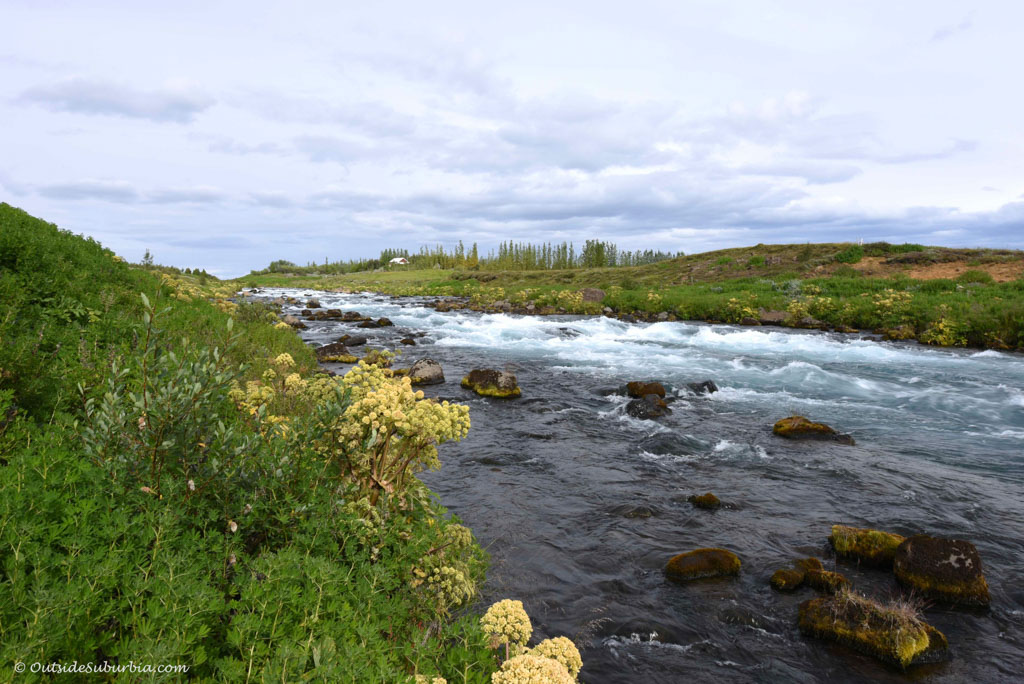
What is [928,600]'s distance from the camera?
6594 millimetres

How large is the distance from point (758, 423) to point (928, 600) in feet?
24.5

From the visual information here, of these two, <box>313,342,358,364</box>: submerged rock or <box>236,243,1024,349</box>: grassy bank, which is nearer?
<box>313,342,358,364</box>: submerged rock

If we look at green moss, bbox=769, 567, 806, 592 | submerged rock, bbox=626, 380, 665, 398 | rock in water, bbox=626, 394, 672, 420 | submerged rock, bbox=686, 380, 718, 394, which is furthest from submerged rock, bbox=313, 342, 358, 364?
green moss, bbox=769, 567, 806, 592

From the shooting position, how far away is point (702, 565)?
7191 millimetres

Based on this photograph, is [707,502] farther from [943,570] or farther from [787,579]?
[943,570]

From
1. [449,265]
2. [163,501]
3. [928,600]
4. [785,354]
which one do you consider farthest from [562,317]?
[449,265]

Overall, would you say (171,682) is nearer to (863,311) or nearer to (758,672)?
(758,672)

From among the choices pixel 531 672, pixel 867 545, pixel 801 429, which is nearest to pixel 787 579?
pixel 867 545

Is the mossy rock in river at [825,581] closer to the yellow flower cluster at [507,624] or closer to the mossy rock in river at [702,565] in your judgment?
the mossy rock in river at [702,565]

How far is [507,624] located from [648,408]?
1091cm

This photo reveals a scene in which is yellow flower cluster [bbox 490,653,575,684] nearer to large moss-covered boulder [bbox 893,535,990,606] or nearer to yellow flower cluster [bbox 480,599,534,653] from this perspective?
yellow flower cluster [bbox 480,599,534,653]

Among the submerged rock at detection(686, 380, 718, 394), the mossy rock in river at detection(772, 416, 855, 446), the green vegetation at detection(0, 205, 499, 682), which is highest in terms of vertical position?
the green vegetation at detection(0, 205, 499, 682)

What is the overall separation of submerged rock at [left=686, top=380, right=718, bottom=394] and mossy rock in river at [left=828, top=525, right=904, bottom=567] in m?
9.41

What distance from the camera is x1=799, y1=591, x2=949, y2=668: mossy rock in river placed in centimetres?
559
